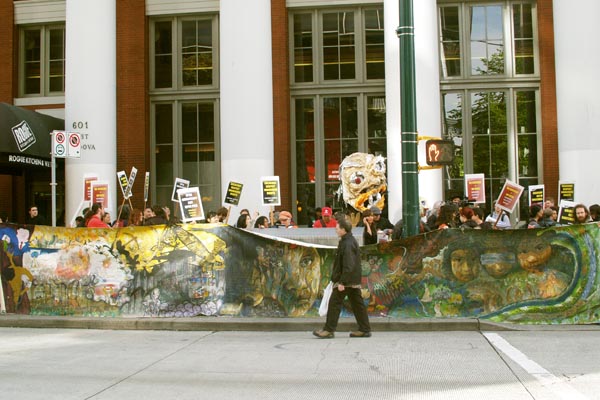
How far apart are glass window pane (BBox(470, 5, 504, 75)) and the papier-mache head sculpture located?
25.4 ft

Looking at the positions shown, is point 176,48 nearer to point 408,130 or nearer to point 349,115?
point 349,115

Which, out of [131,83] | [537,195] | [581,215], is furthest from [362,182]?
[131,83]

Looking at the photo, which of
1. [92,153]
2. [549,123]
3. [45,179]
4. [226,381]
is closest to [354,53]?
[549,123]

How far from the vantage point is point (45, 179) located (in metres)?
25.0

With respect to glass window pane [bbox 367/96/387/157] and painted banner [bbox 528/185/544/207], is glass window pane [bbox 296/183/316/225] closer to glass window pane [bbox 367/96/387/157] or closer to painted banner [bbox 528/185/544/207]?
glass window pane [bbox 367/96/387/157]

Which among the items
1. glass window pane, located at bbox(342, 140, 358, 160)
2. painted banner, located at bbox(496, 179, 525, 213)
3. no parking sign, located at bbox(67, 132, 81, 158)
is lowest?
painted banner, located at bbox(496, 179, 525, 213)

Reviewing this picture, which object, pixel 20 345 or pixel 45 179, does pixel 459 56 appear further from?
pixel 20 345

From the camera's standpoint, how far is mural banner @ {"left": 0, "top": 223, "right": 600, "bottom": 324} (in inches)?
464

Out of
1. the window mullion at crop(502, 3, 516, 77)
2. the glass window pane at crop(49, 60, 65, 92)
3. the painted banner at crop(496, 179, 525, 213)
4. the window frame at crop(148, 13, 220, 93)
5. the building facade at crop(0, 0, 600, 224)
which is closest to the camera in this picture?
the painted banner at crop(496, 179, 525, 213)

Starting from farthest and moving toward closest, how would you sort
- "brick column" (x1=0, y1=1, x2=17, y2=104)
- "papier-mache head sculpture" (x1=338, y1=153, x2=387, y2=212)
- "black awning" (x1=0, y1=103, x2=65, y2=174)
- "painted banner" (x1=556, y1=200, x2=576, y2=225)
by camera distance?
"brick column" (x1=0, y1=1, x2=17, y2=104), "black awning" (x1=0, y1=103, x2=65, y2=174), "papier-mache head sculpture" (x1=338, y1=153, x2=387, y2=212), "painted banner" (x1=556, y1=200, x2=576, y2=225)

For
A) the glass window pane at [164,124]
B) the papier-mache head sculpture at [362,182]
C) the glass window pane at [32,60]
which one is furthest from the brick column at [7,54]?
the papier-mache head sculpture at [362,182]

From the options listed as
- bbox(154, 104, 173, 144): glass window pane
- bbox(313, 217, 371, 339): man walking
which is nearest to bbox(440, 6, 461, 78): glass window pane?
bbox(154, 104, 173, 144): glass window pane

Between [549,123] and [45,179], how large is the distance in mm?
16497

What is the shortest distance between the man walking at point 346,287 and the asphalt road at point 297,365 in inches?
7.9
